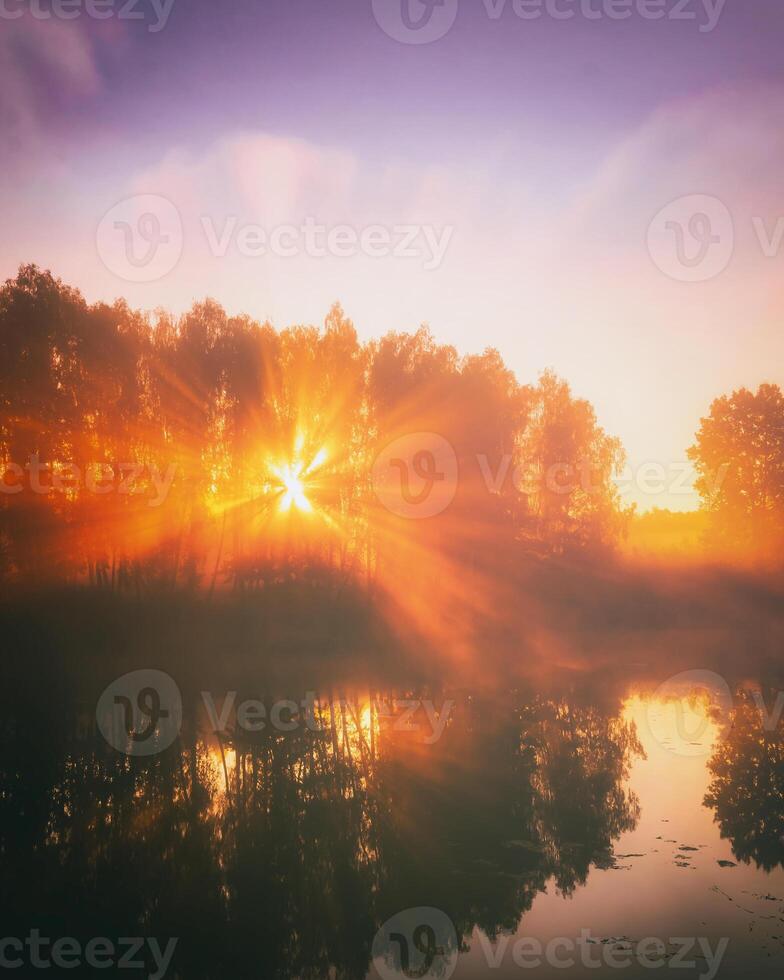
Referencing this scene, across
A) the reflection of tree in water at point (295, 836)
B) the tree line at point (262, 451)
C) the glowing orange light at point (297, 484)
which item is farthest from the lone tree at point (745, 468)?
the reflection of tree in water at point (295, 836)

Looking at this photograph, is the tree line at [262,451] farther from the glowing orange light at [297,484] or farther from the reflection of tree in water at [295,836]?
the reflection of tree in water at [295,836]

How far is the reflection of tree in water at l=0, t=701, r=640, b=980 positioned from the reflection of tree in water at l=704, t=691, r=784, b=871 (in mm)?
2211

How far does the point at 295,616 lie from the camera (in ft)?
130

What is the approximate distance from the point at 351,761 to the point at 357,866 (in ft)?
19.4

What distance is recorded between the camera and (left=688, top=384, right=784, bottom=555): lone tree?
172 feet

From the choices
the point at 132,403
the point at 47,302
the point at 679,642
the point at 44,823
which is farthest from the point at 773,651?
the point at 47,302

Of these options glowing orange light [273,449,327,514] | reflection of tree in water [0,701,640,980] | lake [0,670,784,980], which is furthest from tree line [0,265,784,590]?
reflection of tree in water [0,701,640,980]

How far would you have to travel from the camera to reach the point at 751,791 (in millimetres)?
14523

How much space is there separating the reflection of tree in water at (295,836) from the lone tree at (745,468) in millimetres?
40509

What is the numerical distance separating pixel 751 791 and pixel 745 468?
154ft

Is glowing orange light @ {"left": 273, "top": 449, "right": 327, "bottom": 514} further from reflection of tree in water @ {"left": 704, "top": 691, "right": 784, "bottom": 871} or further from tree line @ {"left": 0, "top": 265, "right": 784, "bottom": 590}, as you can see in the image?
reflection of tree in water @ {"left": 704, "top": 691, "right": 784, "bottom": 871}

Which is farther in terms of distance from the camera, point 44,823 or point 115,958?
point 44,823

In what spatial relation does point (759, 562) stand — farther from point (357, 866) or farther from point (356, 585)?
point (357, 866)

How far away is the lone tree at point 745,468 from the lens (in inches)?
2063
